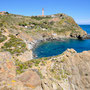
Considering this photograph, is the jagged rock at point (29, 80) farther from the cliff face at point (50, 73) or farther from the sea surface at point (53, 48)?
the sea surface at point (53, 48)

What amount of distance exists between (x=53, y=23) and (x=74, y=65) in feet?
275

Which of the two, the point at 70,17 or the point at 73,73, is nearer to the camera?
the point at 73,73

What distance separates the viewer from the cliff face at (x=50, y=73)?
13.8m

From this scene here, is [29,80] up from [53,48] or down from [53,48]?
up

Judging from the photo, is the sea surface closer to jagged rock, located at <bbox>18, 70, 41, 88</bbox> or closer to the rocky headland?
the rocky headland

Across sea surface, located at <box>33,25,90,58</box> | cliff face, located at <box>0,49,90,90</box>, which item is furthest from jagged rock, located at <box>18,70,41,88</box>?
sea surface, located at <box>33,25,90,58</box>

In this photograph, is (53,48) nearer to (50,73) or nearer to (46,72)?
(50,73)

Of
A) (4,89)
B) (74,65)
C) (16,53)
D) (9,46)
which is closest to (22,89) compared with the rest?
(4,89)

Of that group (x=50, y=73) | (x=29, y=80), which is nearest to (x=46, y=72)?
(x=50, y=73)

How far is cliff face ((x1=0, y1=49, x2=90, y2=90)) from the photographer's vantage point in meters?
13.8

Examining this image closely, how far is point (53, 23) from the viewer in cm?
10162

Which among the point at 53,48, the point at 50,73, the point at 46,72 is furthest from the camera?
the point at 53,48

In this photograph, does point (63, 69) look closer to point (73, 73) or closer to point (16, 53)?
point (73, 73)

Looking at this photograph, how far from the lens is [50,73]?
808 inches
